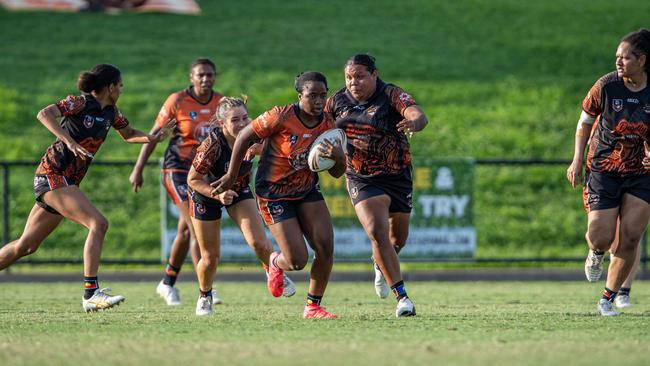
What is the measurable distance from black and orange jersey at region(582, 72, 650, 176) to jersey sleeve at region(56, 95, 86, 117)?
4.45 meters

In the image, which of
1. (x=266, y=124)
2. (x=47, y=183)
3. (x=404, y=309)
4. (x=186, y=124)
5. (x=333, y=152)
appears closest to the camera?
(x=333, y=152)

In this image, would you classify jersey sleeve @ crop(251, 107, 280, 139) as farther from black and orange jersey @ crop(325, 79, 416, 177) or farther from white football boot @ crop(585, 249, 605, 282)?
white football boot @ crop(585, 249, 605, 282)

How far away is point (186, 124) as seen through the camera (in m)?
12.0

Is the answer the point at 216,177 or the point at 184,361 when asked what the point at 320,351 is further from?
the point at 216,177

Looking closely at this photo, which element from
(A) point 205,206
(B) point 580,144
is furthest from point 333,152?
(B) point 580,144

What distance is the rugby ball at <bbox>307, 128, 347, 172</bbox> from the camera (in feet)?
28.6

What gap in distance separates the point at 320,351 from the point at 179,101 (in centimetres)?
564

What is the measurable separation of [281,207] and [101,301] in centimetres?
197

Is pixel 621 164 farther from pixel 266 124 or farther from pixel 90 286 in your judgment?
pixel 90 286

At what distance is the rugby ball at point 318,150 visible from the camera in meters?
8.73

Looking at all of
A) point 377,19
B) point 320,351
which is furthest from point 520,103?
point 320,351

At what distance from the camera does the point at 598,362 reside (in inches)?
254

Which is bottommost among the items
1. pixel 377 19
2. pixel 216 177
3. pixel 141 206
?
pixel 141 206

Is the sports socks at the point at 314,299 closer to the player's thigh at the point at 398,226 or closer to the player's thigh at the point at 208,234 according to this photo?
the player's thigh at the point at 208,234
